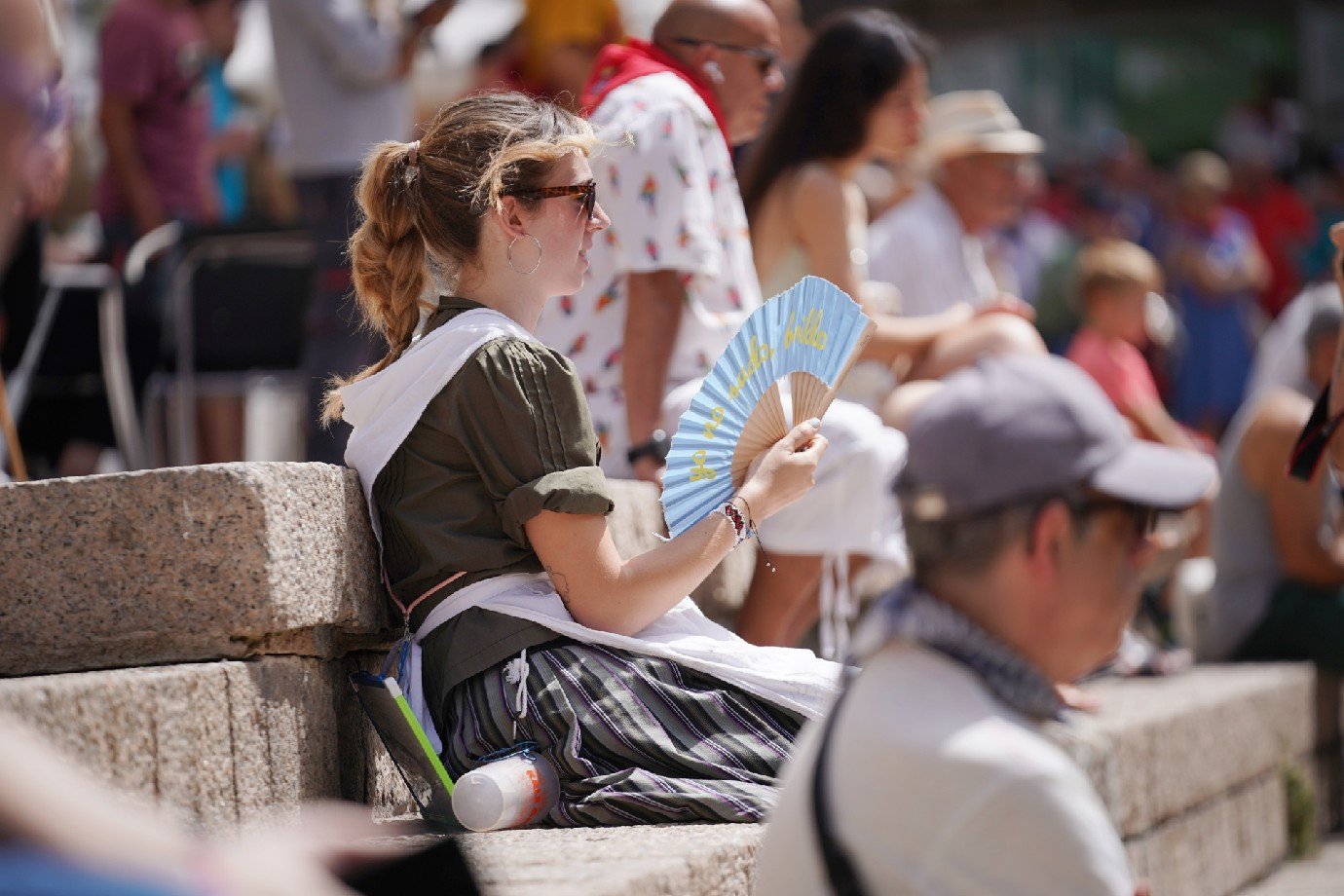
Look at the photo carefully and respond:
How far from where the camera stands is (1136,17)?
49.1ft

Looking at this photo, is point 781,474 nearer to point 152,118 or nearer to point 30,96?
point 30,96

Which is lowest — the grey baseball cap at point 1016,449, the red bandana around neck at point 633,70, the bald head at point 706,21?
the grey baseball cap at point 1016,449

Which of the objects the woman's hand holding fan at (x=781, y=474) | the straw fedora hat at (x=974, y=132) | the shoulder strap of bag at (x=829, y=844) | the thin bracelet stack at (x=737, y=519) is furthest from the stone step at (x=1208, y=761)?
the shoulder strap of bag at (x=829, y=844)

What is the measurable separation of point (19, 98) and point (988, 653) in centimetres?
105

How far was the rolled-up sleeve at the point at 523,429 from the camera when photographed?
9.17ft

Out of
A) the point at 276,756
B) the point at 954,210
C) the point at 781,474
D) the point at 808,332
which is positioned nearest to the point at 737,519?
the point at 781,474

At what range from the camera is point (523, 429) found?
281 centimetres

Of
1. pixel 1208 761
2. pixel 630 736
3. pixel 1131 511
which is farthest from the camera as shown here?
pixel 1208 761

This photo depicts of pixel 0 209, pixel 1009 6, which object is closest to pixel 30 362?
pixel 0 209

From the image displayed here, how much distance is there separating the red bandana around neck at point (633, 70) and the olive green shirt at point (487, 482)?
4.59ft

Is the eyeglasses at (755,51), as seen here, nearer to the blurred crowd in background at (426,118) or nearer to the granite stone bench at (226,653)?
the blurred crowd in background at (426,118)

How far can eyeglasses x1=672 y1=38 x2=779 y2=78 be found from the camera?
14.1ft

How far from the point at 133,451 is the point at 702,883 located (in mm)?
4123

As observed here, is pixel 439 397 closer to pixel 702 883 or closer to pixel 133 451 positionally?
pixel 702 883
